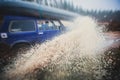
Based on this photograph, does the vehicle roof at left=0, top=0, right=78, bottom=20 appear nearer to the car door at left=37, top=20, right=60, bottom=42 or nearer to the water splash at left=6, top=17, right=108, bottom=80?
the car door at left=37, top=20, right=60, bottom=42

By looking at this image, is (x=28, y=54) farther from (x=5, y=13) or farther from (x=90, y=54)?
(x=90, y=54)

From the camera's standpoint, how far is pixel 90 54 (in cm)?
403

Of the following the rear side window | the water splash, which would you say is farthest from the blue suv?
the water splash

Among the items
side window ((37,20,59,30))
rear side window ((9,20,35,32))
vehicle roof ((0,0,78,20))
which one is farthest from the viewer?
side window ((37,20,59,30))

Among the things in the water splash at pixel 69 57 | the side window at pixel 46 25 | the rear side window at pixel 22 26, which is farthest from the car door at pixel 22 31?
the water splash at pixel 69 57

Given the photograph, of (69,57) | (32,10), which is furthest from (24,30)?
(69,57)

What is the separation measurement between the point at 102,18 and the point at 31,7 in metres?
1.28

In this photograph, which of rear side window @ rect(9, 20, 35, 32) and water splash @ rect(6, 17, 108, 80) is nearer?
rear side window @ rect(9, 20, 35, 32)

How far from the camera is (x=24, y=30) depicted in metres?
3.76

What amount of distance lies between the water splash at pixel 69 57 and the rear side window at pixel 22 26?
361 millimetres

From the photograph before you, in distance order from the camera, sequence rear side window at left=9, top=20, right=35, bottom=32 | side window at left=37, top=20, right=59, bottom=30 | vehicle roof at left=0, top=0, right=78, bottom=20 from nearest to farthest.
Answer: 1. vehicle roof at left=0, top=0, right=78, bottom=20
2. rear side window at left=9, top=20, right=35, bottom=32
3. side window at left=37, top=20, right=59, bottom=30

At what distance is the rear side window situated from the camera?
3661mm

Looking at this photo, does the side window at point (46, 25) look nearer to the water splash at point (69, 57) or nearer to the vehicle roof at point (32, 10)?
the vehicle roof at point (32, 10)

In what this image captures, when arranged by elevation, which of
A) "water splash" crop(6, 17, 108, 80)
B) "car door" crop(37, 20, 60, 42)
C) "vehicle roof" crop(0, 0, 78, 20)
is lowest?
"water splash" crop(6, 17, 108, 80)
